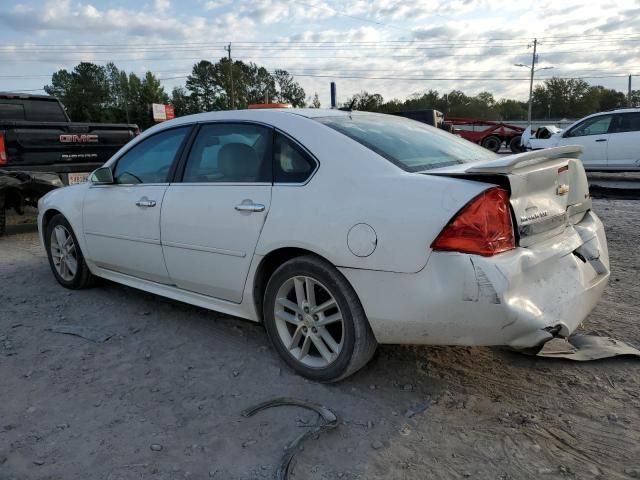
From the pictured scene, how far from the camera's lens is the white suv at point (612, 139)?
11.4 m

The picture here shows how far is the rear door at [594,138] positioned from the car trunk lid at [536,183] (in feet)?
31.6

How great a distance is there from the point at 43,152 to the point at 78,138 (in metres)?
0.57

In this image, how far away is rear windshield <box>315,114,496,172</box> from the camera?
2908mm

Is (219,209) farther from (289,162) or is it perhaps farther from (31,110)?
(31,110)

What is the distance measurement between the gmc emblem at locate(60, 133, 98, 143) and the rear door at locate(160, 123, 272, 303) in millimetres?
4710

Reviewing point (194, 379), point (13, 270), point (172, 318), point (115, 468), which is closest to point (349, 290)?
point (194, 379)

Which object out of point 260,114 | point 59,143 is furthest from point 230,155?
point 59,143

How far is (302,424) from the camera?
2639 millimetres

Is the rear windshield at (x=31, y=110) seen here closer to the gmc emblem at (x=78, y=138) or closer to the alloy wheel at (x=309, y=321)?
the gmc emblem at (x=78, y=138)

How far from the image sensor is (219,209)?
3.30 metres

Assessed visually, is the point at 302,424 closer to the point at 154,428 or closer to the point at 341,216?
the point at 154,428

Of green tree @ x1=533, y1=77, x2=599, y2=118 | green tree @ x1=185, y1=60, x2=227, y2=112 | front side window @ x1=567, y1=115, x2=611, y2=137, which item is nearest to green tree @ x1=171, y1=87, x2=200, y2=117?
green tree @ x1=185, y1=60, x2=227, y2=112

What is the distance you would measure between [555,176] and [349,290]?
1.26 m

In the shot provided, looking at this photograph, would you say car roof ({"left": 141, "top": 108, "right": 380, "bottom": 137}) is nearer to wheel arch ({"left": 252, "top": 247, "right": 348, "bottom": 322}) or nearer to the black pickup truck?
wheel arch ({"left": 252, "top": 247, "right": 348, "bottom": 322})
